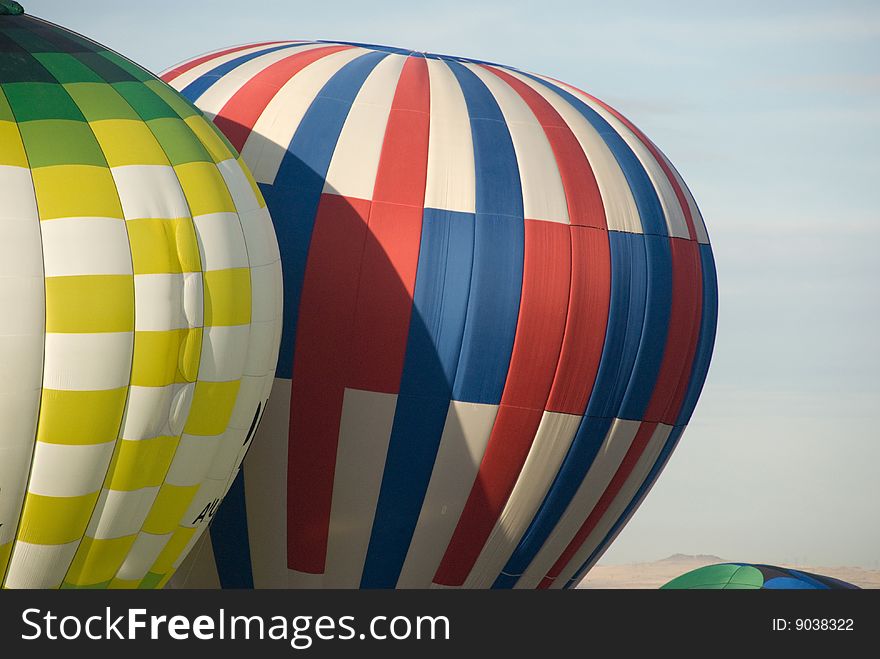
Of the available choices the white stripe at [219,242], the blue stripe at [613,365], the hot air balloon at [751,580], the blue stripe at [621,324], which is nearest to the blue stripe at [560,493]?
the blue stripe at [613,365]

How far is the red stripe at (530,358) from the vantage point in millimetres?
10430

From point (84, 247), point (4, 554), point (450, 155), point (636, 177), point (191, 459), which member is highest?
point (450, 155)

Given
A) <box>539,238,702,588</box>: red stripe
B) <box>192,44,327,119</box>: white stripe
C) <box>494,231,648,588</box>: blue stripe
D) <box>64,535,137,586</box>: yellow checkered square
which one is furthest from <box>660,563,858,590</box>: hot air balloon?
<box>64,535,137,586</box>: yellow checkered square

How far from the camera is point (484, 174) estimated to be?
10.6 metres

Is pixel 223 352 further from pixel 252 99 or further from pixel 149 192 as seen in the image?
pixel 252 99

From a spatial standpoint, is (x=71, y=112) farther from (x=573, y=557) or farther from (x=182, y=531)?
(x=573, y=557)

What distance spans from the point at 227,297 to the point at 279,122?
100 inches

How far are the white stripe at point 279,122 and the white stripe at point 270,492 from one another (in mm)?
1409

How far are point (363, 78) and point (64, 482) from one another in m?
4.11

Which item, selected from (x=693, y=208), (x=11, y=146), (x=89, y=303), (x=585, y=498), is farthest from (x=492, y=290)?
(x=11, y=146)

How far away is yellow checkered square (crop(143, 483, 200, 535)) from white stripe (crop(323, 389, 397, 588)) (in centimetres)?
179

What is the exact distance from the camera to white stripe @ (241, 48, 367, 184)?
10.5 metres

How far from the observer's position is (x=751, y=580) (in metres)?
13.1

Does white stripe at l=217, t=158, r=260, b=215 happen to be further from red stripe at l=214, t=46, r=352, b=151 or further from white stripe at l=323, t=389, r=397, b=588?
white stripe at l=323, t=389, r=397, b=588
